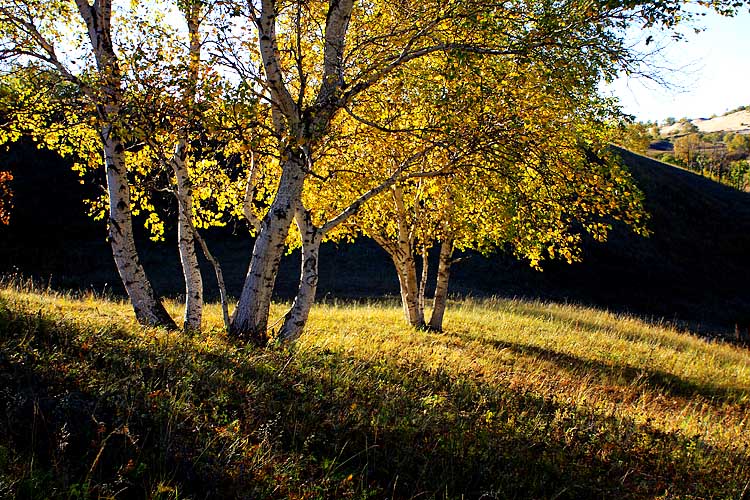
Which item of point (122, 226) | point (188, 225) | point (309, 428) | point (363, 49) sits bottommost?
point (309, 428)

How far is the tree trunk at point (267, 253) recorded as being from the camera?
26.1ft

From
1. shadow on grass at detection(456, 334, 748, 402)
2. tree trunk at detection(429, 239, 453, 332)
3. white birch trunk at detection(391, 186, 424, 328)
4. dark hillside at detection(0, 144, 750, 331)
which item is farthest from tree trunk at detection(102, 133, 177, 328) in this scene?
dark hillside at detection(0, 144, 750, 331)

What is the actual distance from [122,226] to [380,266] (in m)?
29.4

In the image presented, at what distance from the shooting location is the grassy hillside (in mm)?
4137

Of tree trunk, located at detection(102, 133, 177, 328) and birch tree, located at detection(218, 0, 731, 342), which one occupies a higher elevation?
birch tree, located at detection(218, 0, 731, 342)

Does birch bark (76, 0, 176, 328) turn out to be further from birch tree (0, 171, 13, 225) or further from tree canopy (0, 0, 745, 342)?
birch tree (0, 171, 13, 225)

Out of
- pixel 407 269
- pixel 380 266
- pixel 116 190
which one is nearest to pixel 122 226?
pixel 116 190

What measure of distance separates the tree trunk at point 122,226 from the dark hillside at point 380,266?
19.9 metres

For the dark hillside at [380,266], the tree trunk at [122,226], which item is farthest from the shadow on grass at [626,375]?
the dark hillside at [380,266]

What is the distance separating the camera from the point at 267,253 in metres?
7.97

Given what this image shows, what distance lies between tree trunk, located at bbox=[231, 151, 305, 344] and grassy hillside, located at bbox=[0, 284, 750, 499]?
0.49 meters

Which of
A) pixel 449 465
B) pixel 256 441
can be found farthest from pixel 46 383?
pixel 449 465

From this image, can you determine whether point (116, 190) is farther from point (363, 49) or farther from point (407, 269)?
point (407, 269)

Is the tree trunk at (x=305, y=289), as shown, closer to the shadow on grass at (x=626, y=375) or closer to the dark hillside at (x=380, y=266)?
the shadow on grass at (x=626, y=375)
